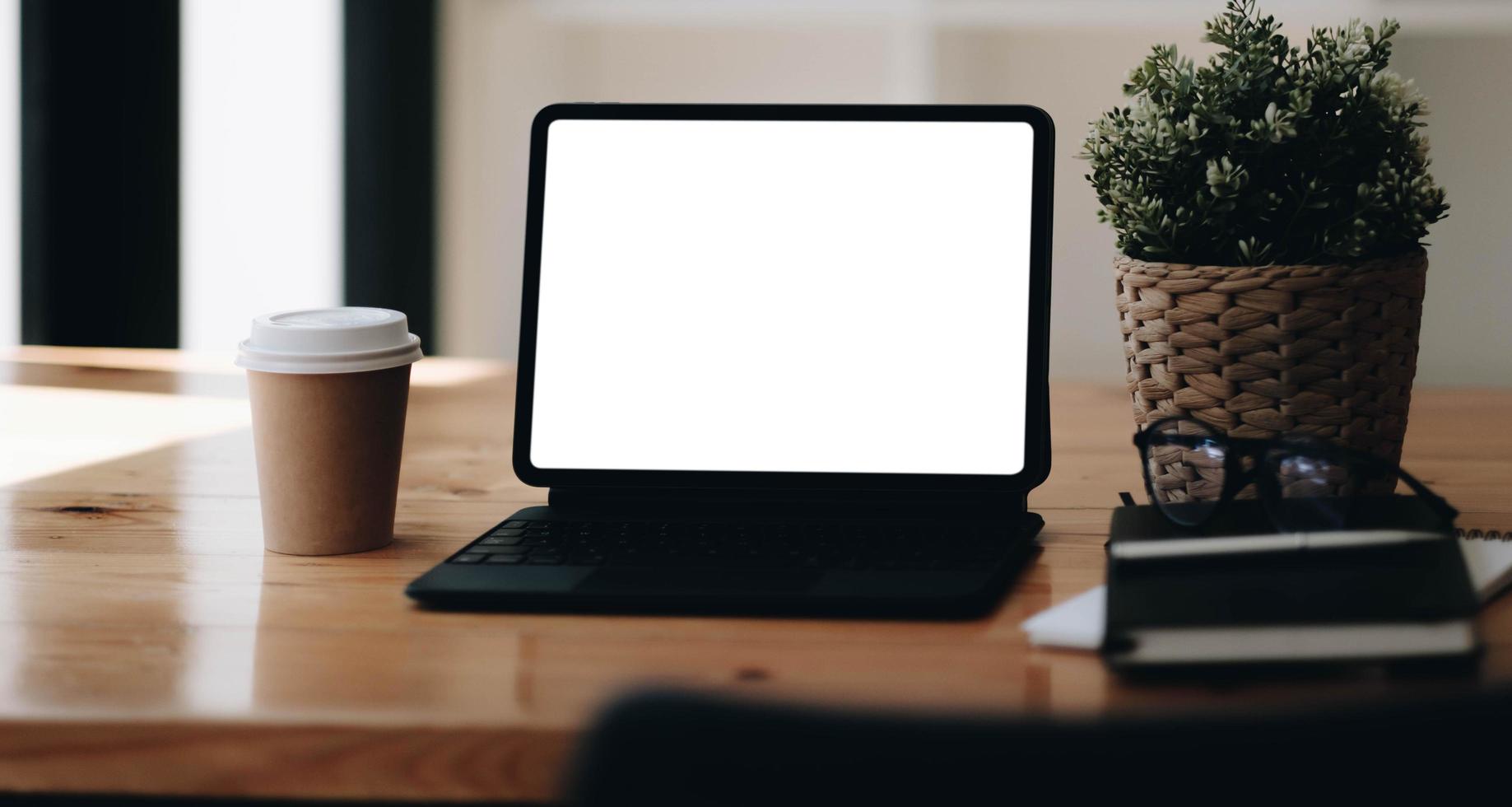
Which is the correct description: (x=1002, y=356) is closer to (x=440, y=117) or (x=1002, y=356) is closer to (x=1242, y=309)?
(x=1242, y=309)

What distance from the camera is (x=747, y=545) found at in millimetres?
801

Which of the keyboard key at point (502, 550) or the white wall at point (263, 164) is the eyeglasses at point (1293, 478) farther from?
the white wall at point (263, 164)

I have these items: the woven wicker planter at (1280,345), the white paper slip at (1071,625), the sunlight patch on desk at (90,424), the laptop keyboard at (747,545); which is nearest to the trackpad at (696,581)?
the laptop keyboard at (747,545)

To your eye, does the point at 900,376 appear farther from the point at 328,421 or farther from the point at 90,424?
the point at 90,424

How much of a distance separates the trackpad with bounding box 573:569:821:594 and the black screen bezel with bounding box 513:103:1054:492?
0.47 feet

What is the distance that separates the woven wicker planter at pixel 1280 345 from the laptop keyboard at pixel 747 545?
0.15 metres

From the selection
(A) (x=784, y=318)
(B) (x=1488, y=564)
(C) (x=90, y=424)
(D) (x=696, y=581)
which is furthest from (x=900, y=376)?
(C) (x=90, y=424)

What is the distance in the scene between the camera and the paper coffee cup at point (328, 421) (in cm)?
80

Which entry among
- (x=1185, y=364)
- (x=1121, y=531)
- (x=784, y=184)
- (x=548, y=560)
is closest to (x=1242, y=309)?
(x=1185, y=364)

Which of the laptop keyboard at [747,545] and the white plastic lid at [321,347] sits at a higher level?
the white plastic lid at [321,347]

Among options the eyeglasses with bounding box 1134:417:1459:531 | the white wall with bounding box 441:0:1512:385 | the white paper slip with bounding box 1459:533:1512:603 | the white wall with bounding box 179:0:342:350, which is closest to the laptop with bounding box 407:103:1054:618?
the eyeglasses with bounding box 1134:417:1459:531

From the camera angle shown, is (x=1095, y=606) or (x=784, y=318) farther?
(x=784, y=318)

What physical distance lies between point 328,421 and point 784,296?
301 mm

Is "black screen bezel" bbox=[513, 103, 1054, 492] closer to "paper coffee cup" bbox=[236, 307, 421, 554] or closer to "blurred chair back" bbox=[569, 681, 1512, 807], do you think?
"paper coffee cup" bbox=[236, 307, 421, 554]
